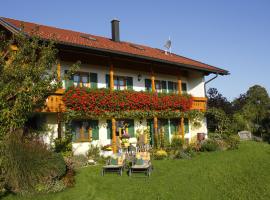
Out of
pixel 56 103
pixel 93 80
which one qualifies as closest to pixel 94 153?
pixel 56 103

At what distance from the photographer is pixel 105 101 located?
613 inches

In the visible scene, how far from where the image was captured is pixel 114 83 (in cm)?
1812

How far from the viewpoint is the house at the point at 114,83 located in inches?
582

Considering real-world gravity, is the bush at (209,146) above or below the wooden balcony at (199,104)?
below

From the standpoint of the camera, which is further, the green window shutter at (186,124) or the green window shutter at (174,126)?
the green window shutter at (186,124)

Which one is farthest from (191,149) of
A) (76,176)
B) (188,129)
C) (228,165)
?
(76,176)

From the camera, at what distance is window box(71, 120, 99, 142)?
15.8m

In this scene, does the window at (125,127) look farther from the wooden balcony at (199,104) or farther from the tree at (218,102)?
the tree at (218,102)

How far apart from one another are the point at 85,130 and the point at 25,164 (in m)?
7.48

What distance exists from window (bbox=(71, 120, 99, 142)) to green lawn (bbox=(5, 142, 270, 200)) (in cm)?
354

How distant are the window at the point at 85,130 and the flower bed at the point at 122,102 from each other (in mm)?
1045

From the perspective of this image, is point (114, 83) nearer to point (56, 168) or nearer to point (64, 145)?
point (64, 145)

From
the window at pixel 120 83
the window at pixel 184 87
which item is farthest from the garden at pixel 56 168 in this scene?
the window at pixel 184 87

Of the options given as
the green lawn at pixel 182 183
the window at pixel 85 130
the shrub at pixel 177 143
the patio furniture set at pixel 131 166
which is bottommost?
the green lawn at pixel 182 183
